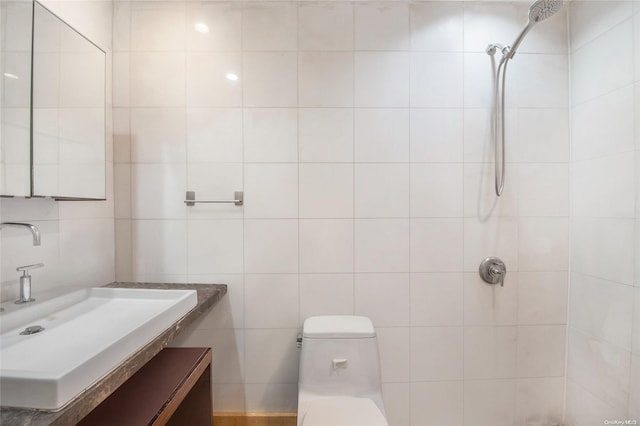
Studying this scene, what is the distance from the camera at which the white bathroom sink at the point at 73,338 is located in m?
0.60

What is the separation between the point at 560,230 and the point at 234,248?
1759mm

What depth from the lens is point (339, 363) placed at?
127 cm

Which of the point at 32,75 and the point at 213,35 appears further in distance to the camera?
the point at 213,35

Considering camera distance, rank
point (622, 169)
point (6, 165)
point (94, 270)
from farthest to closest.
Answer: point (94, 270) < point (622, 169) < point (6, 165)

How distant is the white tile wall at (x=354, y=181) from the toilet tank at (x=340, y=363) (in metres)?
0.22

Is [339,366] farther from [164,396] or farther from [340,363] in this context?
[164,396]

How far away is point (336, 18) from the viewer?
1478 millimetres

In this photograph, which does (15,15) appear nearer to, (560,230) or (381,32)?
(381,32)

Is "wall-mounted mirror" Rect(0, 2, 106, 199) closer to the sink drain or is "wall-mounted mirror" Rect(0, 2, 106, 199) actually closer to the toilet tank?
the sink drain

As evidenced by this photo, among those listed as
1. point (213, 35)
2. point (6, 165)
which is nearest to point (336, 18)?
point (213, 35)

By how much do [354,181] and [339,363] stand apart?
88cm

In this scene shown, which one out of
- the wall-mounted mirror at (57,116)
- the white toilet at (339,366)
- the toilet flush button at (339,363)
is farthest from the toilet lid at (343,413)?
the wall-mounted mirror at (57,116)

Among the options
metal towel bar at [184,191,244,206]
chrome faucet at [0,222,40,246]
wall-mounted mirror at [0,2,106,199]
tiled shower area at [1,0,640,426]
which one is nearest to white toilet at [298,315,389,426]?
tiled shower area at [1,0,640,426]

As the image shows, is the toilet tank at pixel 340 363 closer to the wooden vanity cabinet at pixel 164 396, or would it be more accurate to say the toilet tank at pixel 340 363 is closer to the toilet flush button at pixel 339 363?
the toilet flush button at pixel 339 363
